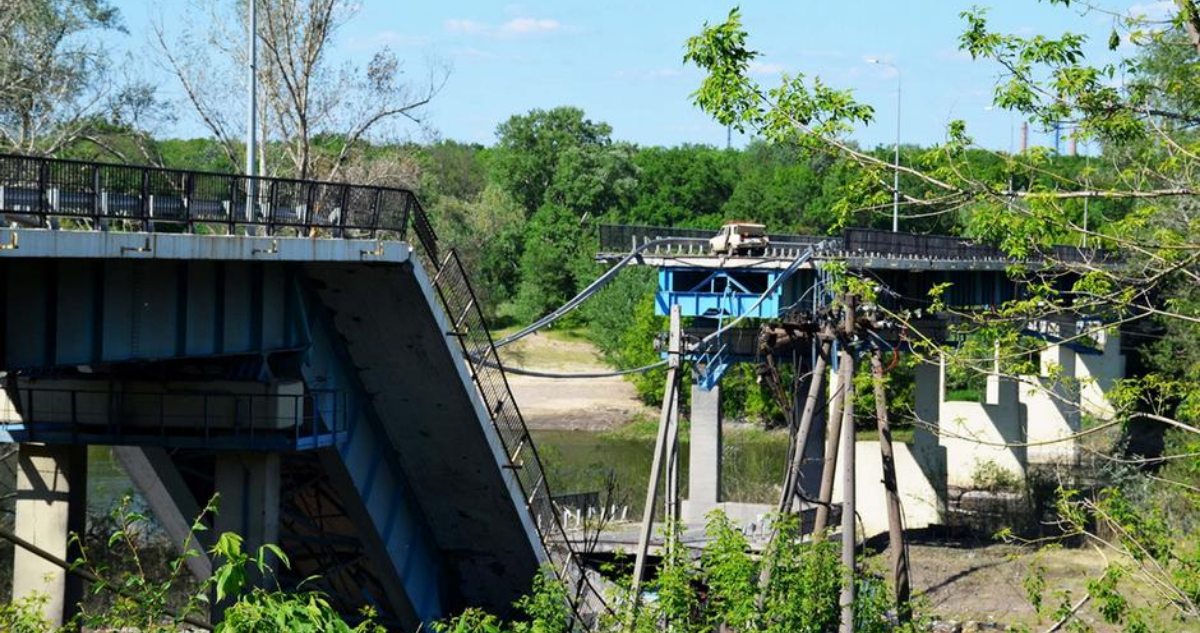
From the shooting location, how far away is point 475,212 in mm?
71250

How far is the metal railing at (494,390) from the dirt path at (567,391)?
41396mm

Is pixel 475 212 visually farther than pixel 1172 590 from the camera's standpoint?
Yes

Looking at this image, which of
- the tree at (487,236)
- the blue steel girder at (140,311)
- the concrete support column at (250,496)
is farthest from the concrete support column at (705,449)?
the concrete support column at (250,496)

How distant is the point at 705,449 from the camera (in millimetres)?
39156

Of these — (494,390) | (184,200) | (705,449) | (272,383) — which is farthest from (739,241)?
(184,200)

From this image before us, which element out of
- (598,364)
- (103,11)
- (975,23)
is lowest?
(598,364)

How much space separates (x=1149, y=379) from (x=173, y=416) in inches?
421

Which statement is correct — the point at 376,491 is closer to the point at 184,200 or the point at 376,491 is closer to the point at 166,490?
the point at 166,490

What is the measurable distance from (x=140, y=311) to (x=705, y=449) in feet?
83.2

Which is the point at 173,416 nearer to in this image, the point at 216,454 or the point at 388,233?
the point at 216,454

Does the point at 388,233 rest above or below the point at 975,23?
below

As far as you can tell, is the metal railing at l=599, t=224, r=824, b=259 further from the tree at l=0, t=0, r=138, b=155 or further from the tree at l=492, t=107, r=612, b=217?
the tree at l=492, t=107, r=612, b=217

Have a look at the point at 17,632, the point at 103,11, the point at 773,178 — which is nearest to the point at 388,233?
the point at 17,632

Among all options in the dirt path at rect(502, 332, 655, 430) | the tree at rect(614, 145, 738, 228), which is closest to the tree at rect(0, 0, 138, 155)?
the dirt path at rect(502, 332, 655, 430)
